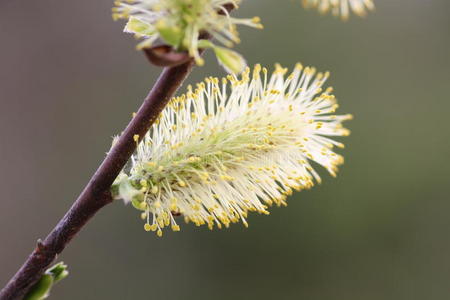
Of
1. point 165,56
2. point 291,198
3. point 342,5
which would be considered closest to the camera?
point 165,56

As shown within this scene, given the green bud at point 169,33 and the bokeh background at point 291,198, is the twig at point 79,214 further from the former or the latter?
the bokeh background at point 291,198

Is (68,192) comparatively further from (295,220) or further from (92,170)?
(295,220)

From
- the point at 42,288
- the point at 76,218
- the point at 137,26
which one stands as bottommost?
the point at 42,288

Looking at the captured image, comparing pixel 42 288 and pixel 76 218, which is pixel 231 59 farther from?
pixel 42 288

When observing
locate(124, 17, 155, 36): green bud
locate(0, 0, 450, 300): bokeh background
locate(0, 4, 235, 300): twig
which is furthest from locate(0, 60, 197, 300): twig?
locate(0, 0, 450, 300): bokeh background

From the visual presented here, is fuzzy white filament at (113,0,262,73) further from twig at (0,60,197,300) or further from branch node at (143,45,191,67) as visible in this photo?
twig at (0,60,197,300)

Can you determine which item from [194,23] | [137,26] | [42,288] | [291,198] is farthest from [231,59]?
[291,198]
